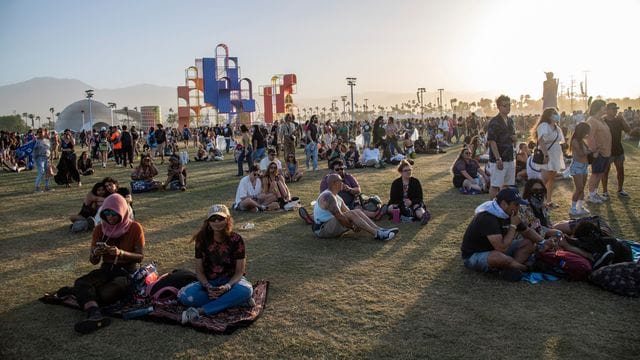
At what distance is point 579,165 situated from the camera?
291 inches

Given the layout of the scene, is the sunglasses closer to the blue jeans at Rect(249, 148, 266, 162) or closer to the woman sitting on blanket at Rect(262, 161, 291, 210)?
the woman sitting on blanket at Rect(262, 161, 291, 210)

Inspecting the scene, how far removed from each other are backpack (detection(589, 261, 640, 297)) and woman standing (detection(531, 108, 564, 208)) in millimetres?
3315

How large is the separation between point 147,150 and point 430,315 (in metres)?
19.3

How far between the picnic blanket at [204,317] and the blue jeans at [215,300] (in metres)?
0.06

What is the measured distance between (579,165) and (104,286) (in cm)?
696

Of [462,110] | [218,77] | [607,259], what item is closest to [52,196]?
[607,259]

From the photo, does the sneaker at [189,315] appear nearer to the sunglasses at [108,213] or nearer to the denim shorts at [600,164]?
the sunglasses at [108,213]

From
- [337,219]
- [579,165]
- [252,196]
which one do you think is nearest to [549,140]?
[579,165]

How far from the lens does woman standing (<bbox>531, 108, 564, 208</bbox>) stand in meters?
7.53

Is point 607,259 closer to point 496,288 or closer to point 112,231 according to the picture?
point 496,288

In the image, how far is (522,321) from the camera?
3910 millimetres

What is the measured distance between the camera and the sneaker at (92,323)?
394cm

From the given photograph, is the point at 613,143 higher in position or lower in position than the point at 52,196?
higher

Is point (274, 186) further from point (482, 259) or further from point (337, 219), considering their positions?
point (482, 259)
